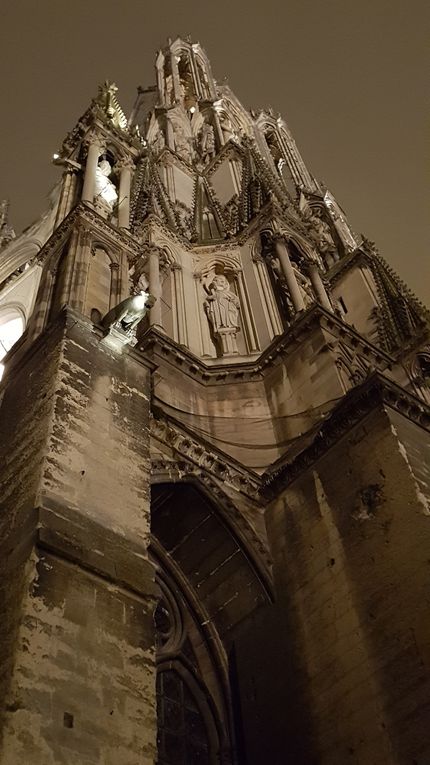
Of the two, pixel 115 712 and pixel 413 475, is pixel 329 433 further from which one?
pixel 115 712

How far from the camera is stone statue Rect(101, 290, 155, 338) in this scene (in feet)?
27.5

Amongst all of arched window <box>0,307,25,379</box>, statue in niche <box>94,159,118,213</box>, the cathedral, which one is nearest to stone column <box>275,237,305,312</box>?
the cathedral

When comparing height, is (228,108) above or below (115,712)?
above

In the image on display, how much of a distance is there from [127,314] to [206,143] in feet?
69.2

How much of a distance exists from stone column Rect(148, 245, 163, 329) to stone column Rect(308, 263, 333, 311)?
330cm

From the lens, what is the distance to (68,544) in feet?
18.7

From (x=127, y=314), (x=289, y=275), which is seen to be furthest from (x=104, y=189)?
(x=127, y=314)

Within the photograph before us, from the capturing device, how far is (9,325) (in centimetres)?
1564

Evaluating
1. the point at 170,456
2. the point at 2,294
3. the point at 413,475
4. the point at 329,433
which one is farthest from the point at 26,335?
the point at 2,294

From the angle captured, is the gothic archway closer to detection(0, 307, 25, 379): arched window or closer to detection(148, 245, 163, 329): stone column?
detection(148, 245, 163, 329): stone column

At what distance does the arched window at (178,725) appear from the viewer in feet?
26.5

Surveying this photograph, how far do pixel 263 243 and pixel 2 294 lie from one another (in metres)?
6.05

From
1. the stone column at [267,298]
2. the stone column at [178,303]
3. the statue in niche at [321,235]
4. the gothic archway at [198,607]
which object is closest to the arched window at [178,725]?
the gothic archway at [198,607]

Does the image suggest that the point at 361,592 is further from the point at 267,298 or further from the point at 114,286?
the point at 267,298
